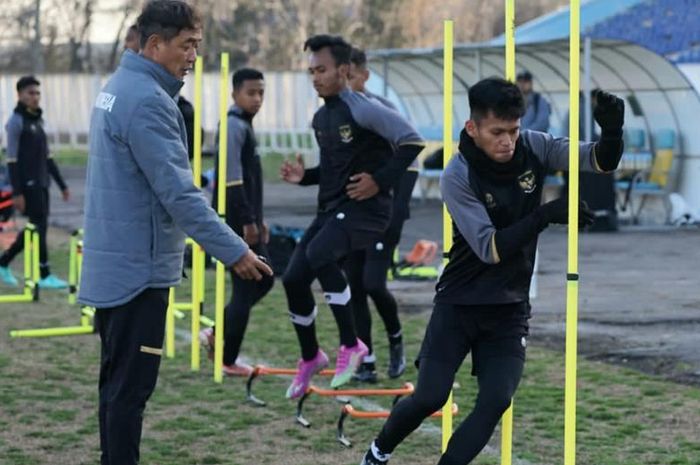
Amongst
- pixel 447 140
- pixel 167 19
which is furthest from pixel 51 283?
pixel 167 19

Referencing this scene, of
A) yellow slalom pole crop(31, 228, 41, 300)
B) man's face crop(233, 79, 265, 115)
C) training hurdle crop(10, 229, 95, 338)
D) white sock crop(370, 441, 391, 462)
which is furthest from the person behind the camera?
yellow slalom pole crop(31, 228, 41, 300)

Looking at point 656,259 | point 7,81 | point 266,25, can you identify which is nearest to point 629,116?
point 656,259

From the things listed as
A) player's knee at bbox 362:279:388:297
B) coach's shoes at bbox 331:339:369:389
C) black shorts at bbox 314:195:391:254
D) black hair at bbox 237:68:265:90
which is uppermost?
black hair at bbox 237:68:265:90

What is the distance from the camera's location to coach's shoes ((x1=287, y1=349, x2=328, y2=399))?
934cm

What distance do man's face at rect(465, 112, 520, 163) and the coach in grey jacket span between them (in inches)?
41.1

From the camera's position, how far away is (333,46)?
9.07 meters

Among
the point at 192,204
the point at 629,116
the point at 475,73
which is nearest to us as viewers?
the point at 192,204

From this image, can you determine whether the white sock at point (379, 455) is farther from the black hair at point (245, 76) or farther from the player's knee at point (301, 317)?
the black hair at point (245, 76)

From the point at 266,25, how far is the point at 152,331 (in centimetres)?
5623

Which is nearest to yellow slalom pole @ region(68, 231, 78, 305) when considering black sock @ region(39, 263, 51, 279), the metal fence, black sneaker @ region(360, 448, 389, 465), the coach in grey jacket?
black sock @ region(39, 263, 51, 279)

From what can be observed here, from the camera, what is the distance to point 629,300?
1423 cm

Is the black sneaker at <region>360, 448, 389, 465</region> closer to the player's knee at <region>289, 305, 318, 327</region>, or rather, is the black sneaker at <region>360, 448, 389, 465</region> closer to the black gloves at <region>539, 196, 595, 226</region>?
the black gloves at <region>539, 196, 595, 226</region>

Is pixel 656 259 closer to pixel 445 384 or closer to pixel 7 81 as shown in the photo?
pixel 445 384

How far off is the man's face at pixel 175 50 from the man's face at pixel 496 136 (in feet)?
3.95
